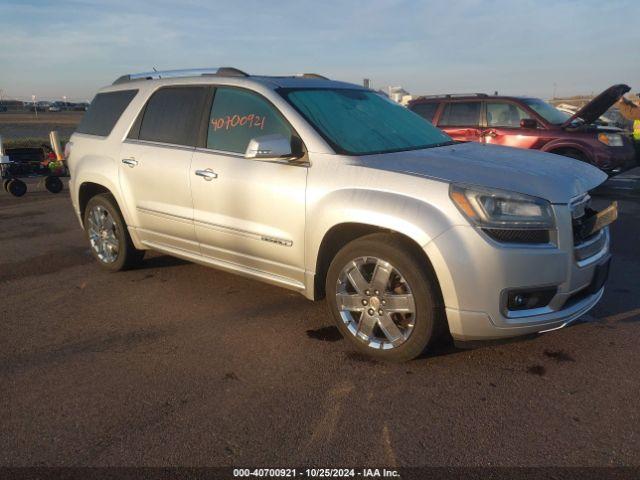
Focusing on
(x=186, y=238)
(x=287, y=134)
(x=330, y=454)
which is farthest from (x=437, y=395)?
(x=186, y=238)

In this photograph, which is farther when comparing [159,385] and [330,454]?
[159,385]

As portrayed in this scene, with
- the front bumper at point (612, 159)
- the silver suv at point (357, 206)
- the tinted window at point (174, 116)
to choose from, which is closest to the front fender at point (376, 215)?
the silver suv at point (357, 206)

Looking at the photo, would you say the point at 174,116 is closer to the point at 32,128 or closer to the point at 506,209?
the point at 506,209

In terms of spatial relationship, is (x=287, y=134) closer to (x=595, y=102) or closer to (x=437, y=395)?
(x=437, y=395)

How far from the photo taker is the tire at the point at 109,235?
5109 millimetres

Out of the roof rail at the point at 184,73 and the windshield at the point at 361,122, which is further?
the roof rail at the point at 184,73

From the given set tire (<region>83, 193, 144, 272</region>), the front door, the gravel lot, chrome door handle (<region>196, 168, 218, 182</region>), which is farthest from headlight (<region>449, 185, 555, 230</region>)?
tire (<region>83, 193, 144, 272</region>)

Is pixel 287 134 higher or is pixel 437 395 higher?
pixel 287 134

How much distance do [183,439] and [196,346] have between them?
1090 millimetres

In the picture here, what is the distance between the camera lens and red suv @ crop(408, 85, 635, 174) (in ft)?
30.1

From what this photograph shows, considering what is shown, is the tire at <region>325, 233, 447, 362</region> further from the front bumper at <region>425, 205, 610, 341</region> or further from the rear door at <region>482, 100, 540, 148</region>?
the rear door at <region>482, 100, 540, 148</region>

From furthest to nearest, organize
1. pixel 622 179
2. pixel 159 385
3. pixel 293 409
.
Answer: pixel 622 179
pixel 159 385
pixel 293 409

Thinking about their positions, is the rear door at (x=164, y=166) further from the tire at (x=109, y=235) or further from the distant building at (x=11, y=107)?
the distant building at (x=11, y=107)

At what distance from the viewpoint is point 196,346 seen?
12.0 feet
